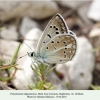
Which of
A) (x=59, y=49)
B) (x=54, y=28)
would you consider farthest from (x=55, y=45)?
(x=54, y=28)

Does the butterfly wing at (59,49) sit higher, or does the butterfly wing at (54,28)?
the butterfly wing at (54,28)

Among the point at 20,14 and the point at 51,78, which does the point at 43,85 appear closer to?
the point at 51,78

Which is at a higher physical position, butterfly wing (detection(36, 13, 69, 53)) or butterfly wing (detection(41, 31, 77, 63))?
butterfly wing (detection(36, 13, 69, 53))

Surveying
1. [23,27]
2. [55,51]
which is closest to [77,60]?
[23,27]
